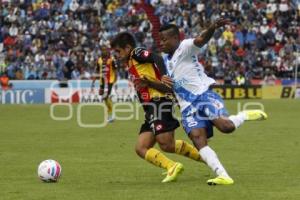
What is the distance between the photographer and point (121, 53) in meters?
11.0

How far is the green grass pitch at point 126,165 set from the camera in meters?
9.57

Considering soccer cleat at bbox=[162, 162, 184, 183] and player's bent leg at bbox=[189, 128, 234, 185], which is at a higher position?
player's bent leg at bbox=[189, 128, 234, 185]

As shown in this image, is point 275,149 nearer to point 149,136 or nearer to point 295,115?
point 149,136

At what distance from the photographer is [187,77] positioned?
10.5 m

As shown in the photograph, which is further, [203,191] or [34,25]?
[34,25]

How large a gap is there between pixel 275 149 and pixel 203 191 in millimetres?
6410

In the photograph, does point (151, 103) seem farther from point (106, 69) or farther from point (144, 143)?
point (106, 69)

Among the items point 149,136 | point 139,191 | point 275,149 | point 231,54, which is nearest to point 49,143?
point 275,149

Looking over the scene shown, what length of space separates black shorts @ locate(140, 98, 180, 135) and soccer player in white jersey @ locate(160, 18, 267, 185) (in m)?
0.46

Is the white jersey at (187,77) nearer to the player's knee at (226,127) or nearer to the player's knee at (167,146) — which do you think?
the player's knee at (226,127)

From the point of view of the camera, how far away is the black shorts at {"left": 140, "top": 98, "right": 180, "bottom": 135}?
10961mm

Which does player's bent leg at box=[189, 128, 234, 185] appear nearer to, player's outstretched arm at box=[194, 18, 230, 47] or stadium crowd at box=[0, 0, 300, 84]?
player's outstretched arm at box=[194, 18, 230, 47]

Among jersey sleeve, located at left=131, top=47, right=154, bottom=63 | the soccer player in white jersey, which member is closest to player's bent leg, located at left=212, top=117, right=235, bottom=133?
the soccer player in white jersey

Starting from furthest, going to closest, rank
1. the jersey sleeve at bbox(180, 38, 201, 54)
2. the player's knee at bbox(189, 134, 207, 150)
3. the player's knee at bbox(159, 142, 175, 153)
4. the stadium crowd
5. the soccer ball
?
the stadium crowd → the player's knee at bbox(159, 142, 175, 153) → the soccer ball → the player's knee at bbox(189, 134, 207, 150) → the jersey sleeve at bbox(180, 38, 201, 54)
